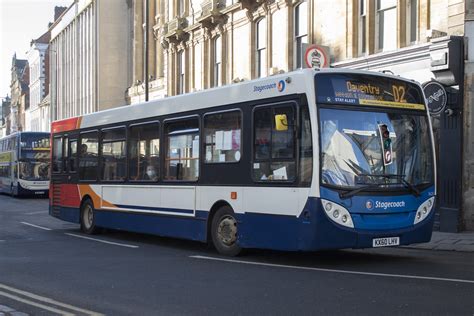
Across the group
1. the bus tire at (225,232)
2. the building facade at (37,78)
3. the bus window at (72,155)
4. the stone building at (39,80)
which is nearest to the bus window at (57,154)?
the bus window at (72,155)

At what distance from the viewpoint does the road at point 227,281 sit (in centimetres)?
715

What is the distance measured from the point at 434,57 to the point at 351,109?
757 cm

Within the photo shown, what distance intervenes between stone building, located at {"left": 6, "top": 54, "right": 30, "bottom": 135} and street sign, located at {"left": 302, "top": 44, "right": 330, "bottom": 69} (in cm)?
9374

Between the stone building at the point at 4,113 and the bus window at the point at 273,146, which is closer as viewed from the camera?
the bus window at the point at 273,146

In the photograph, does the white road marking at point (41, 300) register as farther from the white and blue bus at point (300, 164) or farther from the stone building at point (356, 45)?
the stone building at point (356, 45)

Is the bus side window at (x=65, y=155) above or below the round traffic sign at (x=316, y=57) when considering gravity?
below

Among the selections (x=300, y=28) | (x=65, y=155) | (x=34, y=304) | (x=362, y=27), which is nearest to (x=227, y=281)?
(x=34, y=304)

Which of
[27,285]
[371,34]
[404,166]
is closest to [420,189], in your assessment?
[404,166]

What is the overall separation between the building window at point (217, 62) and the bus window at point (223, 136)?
1883cm

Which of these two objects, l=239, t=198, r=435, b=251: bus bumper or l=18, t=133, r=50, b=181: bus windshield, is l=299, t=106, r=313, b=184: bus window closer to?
l=239, t=198, r=435, b=251: bus bumper

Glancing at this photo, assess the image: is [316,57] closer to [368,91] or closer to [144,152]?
[144,152]

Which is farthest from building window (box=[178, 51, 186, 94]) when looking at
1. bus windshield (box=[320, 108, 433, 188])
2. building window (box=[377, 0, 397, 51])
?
bus windshield (box=[320, 108, 433, 188])

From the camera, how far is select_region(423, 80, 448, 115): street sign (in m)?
16.0

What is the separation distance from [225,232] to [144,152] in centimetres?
337
